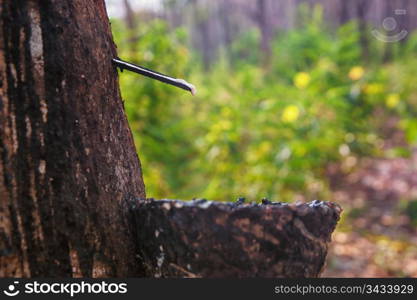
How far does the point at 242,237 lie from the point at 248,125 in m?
4.04

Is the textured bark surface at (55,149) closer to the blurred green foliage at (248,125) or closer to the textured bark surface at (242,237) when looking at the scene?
the textured bark surface at (242,237)

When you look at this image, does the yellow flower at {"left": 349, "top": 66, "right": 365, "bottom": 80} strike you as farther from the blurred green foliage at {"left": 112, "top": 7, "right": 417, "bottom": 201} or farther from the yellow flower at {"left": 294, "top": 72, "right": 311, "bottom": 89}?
the yellow flower at {"left": 294, "top": 72, "right": 311, "bottom": 89}

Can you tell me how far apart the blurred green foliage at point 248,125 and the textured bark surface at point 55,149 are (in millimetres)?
3086

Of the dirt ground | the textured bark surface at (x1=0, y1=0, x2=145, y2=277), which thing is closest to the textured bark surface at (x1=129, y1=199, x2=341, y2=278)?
the textured bark surface at (x1=0, y1=0, x2=145, y2=277)

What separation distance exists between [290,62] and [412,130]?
2.14 m

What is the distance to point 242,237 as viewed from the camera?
1066mm

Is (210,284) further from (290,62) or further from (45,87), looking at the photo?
(290,62)

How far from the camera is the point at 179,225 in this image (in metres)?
1.09

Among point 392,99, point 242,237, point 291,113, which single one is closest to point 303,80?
point 291,113

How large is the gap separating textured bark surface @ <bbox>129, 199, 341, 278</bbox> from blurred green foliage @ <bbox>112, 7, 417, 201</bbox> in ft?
10.2

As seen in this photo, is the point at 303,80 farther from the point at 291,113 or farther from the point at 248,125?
the point at 248,125

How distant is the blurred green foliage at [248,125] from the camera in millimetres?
4598

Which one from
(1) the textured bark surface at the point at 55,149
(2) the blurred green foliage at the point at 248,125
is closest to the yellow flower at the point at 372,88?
(2) the blurred green foliage at the point at 248,125

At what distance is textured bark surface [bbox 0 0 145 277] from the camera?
104 cm
